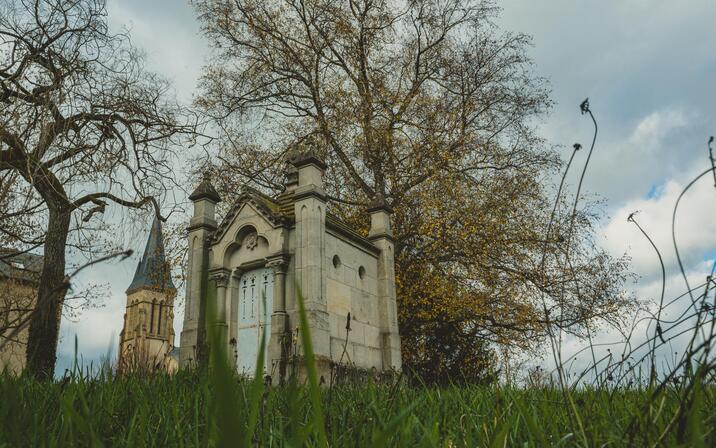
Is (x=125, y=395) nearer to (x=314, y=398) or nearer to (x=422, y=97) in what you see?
(x=314, y=398)

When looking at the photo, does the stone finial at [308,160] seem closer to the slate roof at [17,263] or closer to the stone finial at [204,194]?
the stone finial at [204,194]

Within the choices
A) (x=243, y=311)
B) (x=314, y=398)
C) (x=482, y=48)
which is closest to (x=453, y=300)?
(x=243, y=311)

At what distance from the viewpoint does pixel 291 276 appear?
11734 millimetres

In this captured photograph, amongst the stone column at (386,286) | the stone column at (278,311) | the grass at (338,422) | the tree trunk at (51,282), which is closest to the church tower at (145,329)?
the grass at (338,422)

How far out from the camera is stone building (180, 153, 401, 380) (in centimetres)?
1169

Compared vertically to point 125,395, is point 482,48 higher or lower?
higher

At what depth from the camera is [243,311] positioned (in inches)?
499

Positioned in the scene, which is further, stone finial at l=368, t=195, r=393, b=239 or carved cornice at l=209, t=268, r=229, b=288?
stone finial at l=368, t=195, r=393, b=239

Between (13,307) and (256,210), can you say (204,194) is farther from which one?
(13,307)

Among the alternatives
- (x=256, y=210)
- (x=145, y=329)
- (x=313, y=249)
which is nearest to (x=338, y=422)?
(x=313, y=249)

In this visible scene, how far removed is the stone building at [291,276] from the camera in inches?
460

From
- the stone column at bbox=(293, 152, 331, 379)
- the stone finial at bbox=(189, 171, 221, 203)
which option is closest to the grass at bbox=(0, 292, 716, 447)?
the stone column at bbox=(293, 152, 331, 379)

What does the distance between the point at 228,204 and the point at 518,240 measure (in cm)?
935

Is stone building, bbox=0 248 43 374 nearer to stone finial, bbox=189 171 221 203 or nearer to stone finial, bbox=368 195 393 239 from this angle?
stone finial, bbox=189 171 221 203
